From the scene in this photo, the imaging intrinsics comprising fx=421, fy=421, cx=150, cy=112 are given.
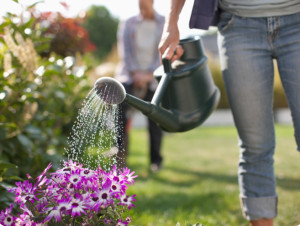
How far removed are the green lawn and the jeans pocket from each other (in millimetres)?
801

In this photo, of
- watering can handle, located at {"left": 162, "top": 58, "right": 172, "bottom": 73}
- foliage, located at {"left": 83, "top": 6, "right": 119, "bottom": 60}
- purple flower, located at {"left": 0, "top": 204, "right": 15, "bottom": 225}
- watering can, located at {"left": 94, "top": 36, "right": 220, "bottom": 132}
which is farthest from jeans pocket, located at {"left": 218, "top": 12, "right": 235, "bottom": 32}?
foliage, located at {"left": 83, "top": 6, "right": 119, "bottom": 60}

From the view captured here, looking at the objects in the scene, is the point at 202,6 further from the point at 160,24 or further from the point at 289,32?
the point at 160,24

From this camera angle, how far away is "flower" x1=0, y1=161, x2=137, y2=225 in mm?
1138

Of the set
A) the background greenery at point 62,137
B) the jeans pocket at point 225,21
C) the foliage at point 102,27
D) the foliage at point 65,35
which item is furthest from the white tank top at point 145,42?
the foliage at point 102,27

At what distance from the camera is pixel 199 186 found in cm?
341

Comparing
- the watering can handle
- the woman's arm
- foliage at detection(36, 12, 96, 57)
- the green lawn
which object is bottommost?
the green lawn

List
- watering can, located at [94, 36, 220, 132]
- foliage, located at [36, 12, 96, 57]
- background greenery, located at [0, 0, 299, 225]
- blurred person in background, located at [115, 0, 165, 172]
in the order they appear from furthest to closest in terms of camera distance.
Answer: foliage, located at [36, 12, 96, 57] < blurred person in background, located at [115, 0, 165, 172] < background greenery, located at [0, 0, 299, 225] < watering can, located at [94, 36, 220, 132]

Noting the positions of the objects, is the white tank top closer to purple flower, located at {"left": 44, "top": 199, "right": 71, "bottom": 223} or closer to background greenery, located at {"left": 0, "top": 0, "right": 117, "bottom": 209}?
background greenery, located at {"left": 0, "top": 0, "right": 117, "bottom": 209}

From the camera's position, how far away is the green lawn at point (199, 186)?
2.34 metres

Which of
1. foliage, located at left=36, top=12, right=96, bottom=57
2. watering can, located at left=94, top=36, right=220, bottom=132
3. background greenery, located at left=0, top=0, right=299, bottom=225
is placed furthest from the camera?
foliage, located at left=36, top=12, right=96, bottom=57

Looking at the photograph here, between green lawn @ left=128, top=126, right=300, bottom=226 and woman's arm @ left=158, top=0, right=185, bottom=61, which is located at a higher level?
woman's arm @ left=158, top=0, right=185, bottom=61

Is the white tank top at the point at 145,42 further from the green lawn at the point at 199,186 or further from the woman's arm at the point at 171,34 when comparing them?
the woman's arm at the point at 171,34

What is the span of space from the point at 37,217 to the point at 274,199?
1.02 m

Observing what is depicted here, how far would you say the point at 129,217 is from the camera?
1.22 meters
